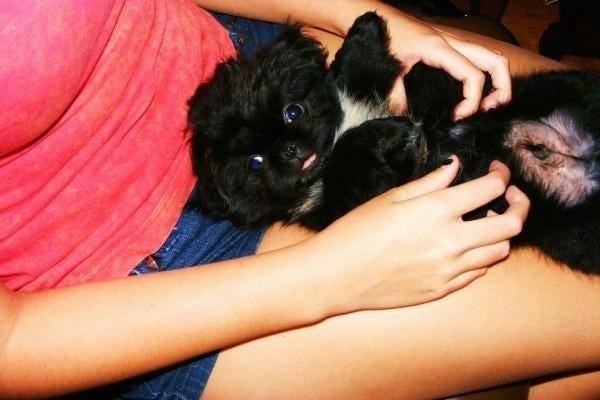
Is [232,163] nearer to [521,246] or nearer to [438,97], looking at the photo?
[438,97]

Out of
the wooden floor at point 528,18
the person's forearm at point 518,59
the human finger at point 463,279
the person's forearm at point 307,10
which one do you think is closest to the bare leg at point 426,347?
the human finger at point 463,279

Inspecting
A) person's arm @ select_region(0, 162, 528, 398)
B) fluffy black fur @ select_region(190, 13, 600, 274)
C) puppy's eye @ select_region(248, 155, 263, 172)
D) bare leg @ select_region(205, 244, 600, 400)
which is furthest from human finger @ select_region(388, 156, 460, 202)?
puppy's eye @ select_region(248, 155, 263, 172)

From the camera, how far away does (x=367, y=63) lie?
1288mm

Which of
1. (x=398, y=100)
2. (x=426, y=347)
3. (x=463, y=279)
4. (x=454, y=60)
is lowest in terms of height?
(x=426, y=347)

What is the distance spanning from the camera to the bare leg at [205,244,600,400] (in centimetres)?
104

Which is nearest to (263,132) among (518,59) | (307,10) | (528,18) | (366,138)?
(366,138)

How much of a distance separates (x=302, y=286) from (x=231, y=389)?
26 centimetres

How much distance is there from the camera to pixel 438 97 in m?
1.30

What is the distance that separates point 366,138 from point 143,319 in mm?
589

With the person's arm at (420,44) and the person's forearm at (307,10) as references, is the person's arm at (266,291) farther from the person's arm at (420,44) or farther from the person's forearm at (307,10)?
the person's forearm at (307,10)

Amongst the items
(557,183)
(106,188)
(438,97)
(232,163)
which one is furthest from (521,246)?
(106,188)

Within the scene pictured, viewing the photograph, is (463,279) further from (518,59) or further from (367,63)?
(518,59)

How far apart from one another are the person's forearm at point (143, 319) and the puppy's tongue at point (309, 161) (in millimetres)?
263

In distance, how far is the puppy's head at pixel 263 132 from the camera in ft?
3.90
